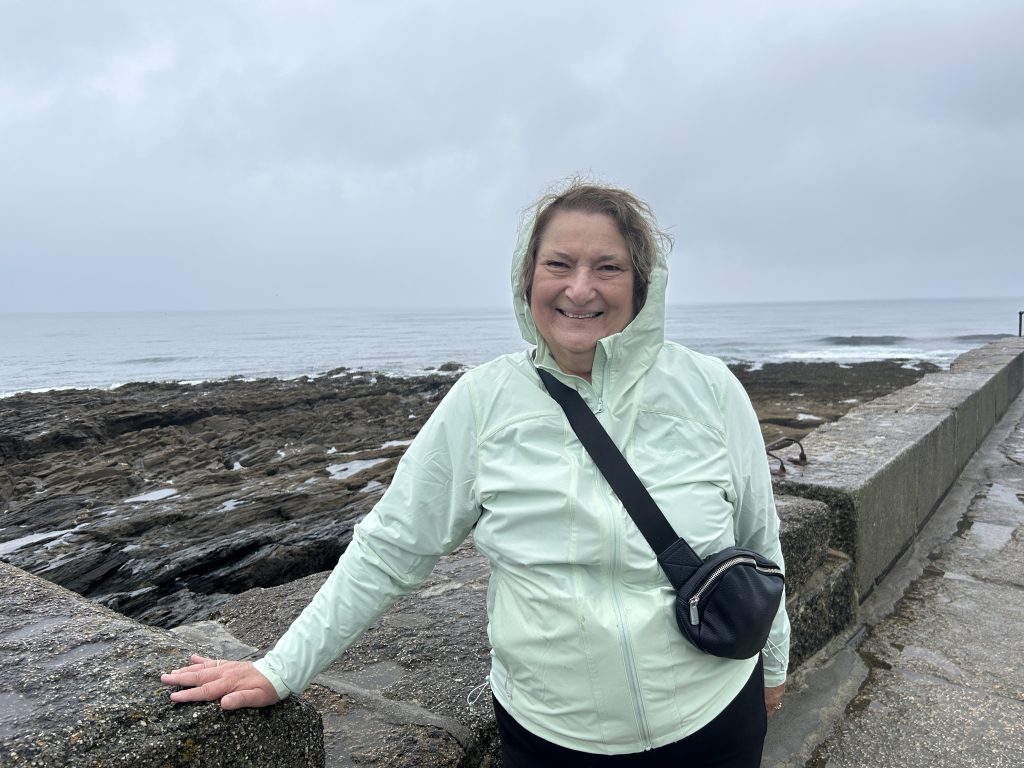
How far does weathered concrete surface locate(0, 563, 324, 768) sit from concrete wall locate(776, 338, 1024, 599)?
2.64 meters

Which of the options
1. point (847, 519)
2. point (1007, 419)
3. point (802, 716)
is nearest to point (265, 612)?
point (802, 716)

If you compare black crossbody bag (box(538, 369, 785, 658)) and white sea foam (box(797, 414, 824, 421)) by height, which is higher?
black crossbody bag (box(538, 369, 785, 658))

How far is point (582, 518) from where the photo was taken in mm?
1511

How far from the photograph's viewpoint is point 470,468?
65.5 inches

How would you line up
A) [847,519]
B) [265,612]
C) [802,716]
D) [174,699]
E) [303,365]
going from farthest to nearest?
1. [303,365]
2. [847,519]
3. [265,612]
4. [802,716]
5. [174,699]

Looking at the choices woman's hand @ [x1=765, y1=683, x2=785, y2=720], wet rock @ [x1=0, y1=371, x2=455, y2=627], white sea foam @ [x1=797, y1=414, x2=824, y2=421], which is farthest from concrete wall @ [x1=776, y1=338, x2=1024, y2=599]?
white sea foam @ [x1=797, y1=414, x2=824, y2=421]

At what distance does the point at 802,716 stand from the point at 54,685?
2435 mm

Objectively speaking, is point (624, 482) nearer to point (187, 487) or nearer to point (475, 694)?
point (475, 694)

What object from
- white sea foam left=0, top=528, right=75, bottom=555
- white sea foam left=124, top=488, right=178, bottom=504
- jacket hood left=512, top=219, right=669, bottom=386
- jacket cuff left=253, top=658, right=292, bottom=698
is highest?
jacket hood left=512, top=219, right=669, bottom=386

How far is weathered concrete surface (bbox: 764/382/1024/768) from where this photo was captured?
2.40 metres

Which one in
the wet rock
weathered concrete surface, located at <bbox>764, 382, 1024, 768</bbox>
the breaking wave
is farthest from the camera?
the breaking wave

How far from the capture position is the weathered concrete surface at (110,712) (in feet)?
3.53

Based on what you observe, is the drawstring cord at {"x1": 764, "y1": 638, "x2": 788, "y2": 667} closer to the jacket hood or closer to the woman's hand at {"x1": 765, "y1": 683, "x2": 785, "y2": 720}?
the woman's hand at {"x1": 765, "y1": 683, "x2": 785, "y2": 720}

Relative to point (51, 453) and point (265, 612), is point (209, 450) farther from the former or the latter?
point (265, 612)
